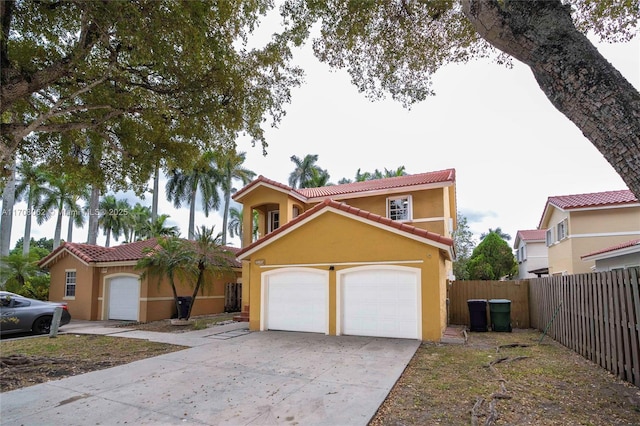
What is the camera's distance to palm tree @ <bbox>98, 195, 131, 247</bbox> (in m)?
49.0

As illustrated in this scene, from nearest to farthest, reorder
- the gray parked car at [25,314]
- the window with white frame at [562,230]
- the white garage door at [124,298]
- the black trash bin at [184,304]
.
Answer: the gray parked car at [25,314]
the black trash bin at [184,304]
the white garage door at [124,298]
the window with white frame at [562,230]

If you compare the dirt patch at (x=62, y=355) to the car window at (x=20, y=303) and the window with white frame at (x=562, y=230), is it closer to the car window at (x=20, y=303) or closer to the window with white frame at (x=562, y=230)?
the car window at (x=20, y=303)

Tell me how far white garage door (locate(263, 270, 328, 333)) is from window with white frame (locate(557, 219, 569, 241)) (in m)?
Result: 14.3

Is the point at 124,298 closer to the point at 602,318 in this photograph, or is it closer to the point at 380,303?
the point at 380,303

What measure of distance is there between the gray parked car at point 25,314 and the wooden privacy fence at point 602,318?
648 inches

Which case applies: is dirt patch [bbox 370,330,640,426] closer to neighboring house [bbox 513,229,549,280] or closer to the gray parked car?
the gray parked car

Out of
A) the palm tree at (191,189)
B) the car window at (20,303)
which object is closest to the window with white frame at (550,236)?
the car window at (20,303)

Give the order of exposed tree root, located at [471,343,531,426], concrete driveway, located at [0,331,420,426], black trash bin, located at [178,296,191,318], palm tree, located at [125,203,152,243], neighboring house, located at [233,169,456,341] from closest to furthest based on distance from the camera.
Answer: exposed tree root, located at [471,343,531,426], concrete driveway, located at [0,331,420,426], neighboring house, located at [233,169,456,341], black trash bin, located at [178,296,191,318], palm tree, located at [125,203,152,243]

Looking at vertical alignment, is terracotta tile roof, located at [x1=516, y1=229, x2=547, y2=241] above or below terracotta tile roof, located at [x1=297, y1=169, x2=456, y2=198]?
below

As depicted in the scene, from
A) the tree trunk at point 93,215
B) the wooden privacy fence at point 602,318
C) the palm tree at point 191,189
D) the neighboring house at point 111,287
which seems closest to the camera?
the wooden privacy fence at point 602,318

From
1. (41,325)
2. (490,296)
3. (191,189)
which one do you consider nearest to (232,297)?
(41,325)

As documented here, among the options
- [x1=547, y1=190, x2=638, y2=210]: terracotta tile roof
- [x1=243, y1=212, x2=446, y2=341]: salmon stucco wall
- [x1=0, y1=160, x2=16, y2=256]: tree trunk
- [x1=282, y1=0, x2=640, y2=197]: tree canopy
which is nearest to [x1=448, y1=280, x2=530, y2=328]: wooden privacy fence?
[x1=243, y1=212, x2=446, y2=341]: salmon stucco wall

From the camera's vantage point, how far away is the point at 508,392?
6.07 meters

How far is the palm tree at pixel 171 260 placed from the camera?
49.6 feet
